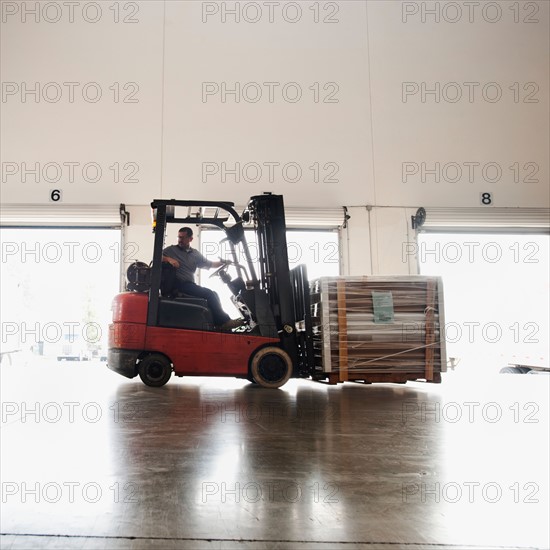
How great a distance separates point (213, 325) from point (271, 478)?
3543mm

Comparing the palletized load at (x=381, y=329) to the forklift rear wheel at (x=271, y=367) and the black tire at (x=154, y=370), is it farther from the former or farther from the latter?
the black tire at (x=154, y=370)

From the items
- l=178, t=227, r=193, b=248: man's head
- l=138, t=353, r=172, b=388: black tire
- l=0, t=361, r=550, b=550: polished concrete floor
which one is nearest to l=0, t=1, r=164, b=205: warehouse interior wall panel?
l=178, t=227, r=193, b=248: man's head

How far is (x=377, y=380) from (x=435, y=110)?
6.25 meters

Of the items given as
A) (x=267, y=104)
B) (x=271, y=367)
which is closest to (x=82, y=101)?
(x=267, y=104)

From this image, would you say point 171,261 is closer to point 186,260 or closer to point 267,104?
point 186,260

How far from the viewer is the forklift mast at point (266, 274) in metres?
5.09

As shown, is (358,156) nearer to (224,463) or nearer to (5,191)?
(5,191)

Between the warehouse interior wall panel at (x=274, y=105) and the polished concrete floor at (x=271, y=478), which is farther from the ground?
the warehouse interior wall panel at (x=274, y=105)

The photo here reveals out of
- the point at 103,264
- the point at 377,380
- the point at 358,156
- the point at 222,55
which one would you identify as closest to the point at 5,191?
the point at 103,264

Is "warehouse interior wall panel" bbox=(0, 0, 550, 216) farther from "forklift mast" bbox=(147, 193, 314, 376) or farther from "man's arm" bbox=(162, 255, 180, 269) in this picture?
"man's arm" bbox=(162, 255, 180, 269)

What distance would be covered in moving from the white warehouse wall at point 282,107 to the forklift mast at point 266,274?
3654 millimetres

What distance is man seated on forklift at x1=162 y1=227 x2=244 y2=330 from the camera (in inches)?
205

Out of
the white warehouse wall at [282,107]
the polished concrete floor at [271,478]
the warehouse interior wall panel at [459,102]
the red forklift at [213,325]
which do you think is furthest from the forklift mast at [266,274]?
the warehouse interior wall panel at [459,102]

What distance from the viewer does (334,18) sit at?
9.60m
